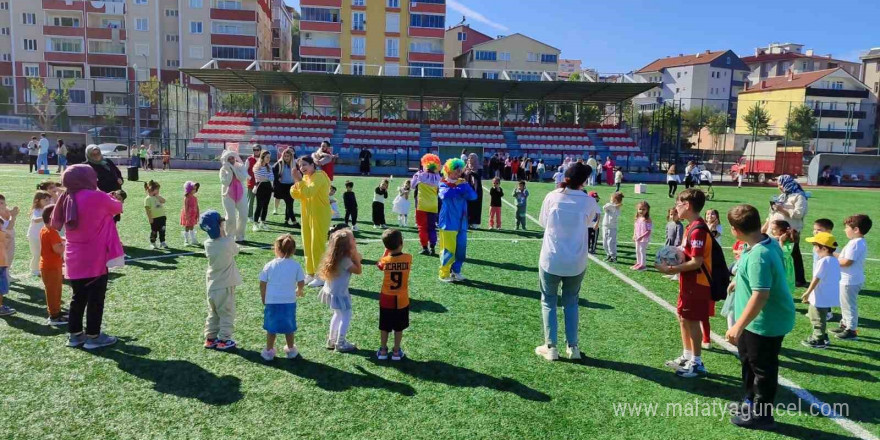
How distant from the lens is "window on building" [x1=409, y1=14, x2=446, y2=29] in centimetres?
6919

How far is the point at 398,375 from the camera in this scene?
200 inches

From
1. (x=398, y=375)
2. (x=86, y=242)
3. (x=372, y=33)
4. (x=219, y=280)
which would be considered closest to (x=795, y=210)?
(x=398, y=375)

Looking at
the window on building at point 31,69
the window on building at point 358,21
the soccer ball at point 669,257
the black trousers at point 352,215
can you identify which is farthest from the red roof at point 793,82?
the window on building at point 31,69

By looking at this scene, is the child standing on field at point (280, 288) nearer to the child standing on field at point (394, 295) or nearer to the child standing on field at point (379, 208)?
the child standing on field at point (394, 295)

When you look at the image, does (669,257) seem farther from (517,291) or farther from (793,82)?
(793,82)

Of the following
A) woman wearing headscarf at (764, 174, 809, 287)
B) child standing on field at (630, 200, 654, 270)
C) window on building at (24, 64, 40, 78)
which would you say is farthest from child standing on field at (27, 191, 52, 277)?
window on building at (24, 64, 40, 78)

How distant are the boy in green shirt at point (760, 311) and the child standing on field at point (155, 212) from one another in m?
9.19

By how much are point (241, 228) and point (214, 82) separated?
32390 millimetres

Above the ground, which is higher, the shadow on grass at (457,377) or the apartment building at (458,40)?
the apartment building at (458,40)

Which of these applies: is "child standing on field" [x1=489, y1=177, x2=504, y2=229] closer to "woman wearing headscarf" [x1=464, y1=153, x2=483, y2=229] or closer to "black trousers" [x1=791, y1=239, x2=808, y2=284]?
"woman wearing headscarf" [x1=464, y1=153, x2=483, y2=229]

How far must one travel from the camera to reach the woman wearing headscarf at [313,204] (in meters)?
7.56

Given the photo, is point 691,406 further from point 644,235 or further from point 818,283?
point 644,235

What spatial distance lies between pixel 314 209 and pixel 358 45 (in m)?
65.5

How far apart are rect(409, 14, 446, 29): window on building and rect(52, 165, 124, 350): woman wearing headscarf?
68024mm
